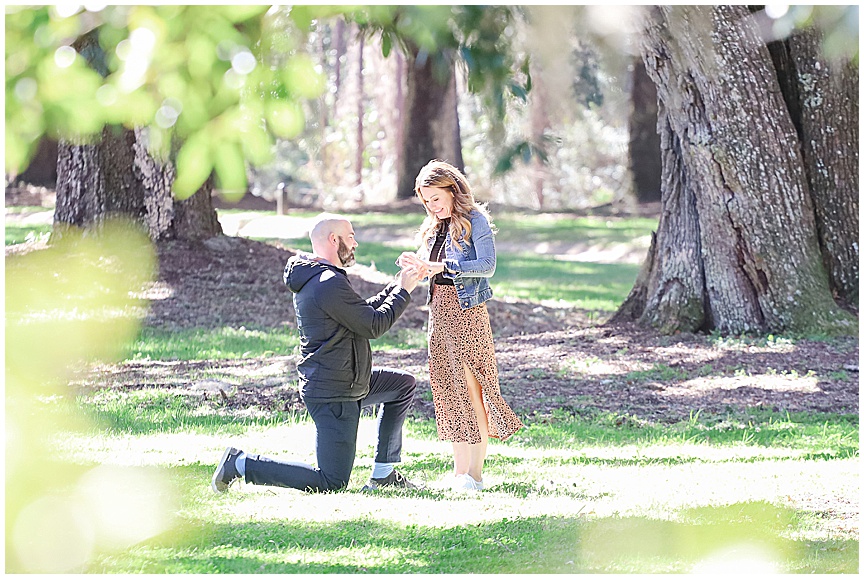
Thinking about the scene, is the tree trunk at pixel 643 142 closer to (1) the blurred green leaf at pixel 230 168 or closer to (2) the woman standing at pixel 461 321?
(2) the woman standing at pixel 461 321

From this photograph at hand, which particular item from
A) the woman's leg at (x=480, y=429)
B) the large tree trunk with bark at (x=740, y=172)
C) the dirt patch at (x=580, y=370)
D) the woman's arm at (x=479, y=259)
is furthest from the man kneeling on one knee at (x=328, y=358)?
the large tree trunk with bark at (x=740, y=172)

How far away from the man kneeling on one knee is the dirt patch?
8.54ft

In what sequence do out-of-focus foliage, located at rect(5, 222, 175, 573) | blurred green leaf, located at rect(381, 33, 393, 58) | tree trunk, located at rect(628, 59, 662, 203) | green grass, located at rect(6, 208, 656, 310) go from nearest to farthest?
blurred green leaf, located at rect(381, 33, 393, 58) → out-of-focus foliage, located at rect(5, 222, 175, 573) → green grass, located at rect(6, 208, 656, 310) → tree trunk, located at rect(628, 59, 662, 203)

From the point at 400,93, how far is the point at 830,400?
33.4 metres

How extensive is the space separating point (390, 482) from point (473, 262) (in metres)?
1.21

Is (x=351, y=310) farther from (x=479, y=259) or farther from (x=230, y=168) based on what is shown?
(x=230, y=168)

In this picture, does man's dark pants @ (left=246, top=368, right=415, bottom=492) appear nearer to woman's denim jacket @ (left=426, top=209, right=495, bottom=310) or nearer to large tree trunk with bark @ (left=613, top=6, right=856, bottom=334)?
woman's denim jacket @ (left=426, top=209, right=495, bottom=310)

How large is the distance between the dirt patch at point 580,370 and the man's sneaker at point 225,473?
256 centimetres

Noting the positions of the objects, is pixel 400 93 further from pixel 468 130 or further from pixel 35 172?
pixel 35 172

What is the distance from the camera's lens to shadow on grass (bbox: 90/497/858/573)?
4.69 metres

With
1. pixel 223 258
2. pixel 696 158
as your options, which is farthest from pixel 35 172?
pixel 696 158

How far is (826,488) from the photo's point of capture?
6145 millimetres

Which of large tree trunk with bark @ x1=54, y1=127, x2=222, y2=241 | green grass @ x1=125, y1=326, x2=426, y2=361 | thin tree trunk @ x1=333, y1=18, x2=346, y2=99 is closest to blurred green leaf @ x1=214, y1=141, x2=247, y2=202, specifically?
green grass @ x1=125, y1=326, x2=426, y2=361

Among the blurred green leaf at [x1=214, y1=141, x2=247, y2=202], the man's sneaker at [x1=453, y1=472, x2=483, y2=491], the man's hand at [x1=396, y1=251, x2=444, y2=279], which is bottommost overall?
the man's sneaker at [x1=453, y1=472, x2=483, y2=491]
